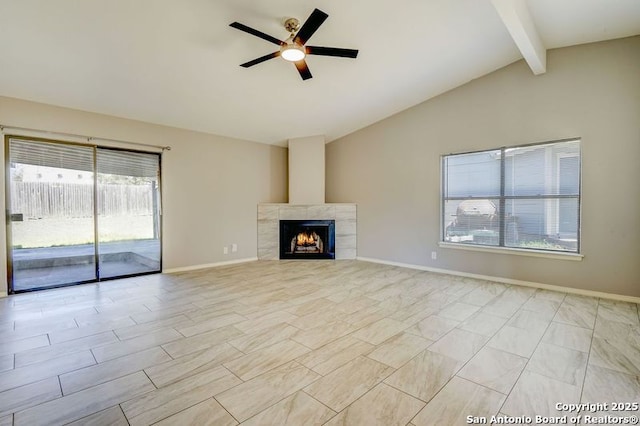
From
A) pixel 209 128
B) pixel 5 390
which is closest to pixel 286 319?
pixel 5 390

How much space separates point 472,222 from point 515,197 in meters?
0.74

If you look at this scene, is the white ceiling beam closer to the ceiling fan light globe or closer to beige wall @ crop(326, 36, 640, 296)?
beige wall @ crop(326, 36, 640, 296)

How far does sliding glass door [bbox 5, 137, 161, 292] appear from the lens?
403 centimetres

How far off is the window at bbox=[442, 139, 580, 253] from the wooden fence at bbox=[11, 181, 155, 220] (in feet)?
17.5

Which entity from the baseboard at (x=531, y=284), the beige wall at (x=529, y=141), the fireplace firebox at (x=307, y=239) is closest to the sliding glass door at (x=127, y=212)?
the fireplace firebox at (x=307, y=239)

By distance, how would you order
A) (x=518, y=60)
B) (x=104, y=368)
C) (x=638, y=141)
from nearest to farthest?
(x=104, y=368), (x=638, y=141), (x=518, y=60)

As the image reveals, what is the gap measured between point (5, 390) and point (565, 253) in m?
5.85

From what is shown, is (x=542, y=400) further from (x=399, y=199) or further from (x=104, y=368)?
(x=399, y=199)

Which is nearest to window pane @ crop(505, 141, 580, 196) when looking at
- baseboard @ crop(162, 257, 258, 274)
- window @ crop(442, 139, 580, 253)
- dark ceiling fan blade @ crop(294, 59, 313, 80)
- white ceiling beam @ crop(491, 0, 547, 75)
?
window @ crop(442, 139, 580, 253)

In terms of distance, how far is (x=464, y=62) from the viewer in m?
4.28

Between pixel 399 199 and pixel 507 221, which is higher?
pixel 399 199

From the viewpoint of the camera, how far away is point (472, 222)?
4973mm

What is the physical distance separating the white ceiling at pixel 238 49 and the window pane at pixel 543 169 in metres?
1.36

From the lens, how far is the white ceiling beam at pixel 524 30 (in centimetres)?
290
